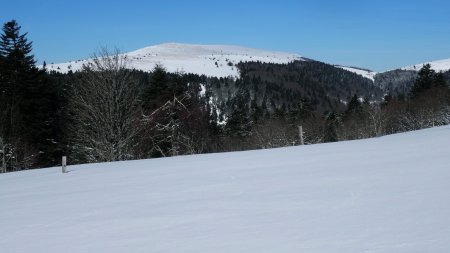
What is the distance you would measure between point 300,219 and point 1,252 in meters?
3.91

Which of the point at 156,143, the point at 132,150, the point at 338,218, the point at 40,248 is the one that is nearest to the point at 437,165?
the point at 338,218

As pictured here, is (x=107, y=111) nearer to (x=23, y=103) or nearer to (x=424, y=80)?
(x=23, y=103)

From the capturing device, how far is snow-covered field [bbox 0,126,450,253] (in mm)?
4559

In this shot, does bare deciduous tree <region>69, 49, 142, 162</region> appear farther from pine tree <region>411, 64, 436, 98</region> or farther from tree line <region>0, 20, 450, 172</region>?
pine tree <region>411, 64, 436, 98</region>

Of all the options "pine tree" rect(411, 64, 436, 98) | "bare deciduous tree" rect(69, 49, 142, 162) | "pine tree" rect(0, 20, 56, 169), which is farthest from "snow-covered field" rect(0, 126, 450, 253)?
"pine tree" rect(411, 64, 436, 98)

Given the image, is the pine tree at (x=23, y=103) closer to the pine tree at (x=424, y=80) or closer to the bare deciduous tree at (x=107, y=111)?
the bare deciduous tree at (x=107, y=111)

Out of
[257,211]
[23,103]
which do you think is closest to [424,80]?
[23,103]

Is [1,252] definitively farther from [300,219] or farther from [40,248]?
[300,219]

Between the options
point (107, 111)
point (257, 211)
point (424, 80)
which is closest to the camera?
point (257, 211)

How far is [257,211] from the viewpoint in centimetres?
611

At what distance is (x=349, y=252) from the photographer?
13.2ft

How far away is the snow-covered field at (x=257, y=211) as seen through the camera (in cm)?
456

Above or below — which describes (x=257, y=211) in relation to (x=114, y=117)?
below

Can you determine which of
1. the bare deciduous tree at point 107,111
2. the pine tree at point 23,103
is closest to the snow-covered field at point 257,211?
the bare deciduous tree at point 107,111
